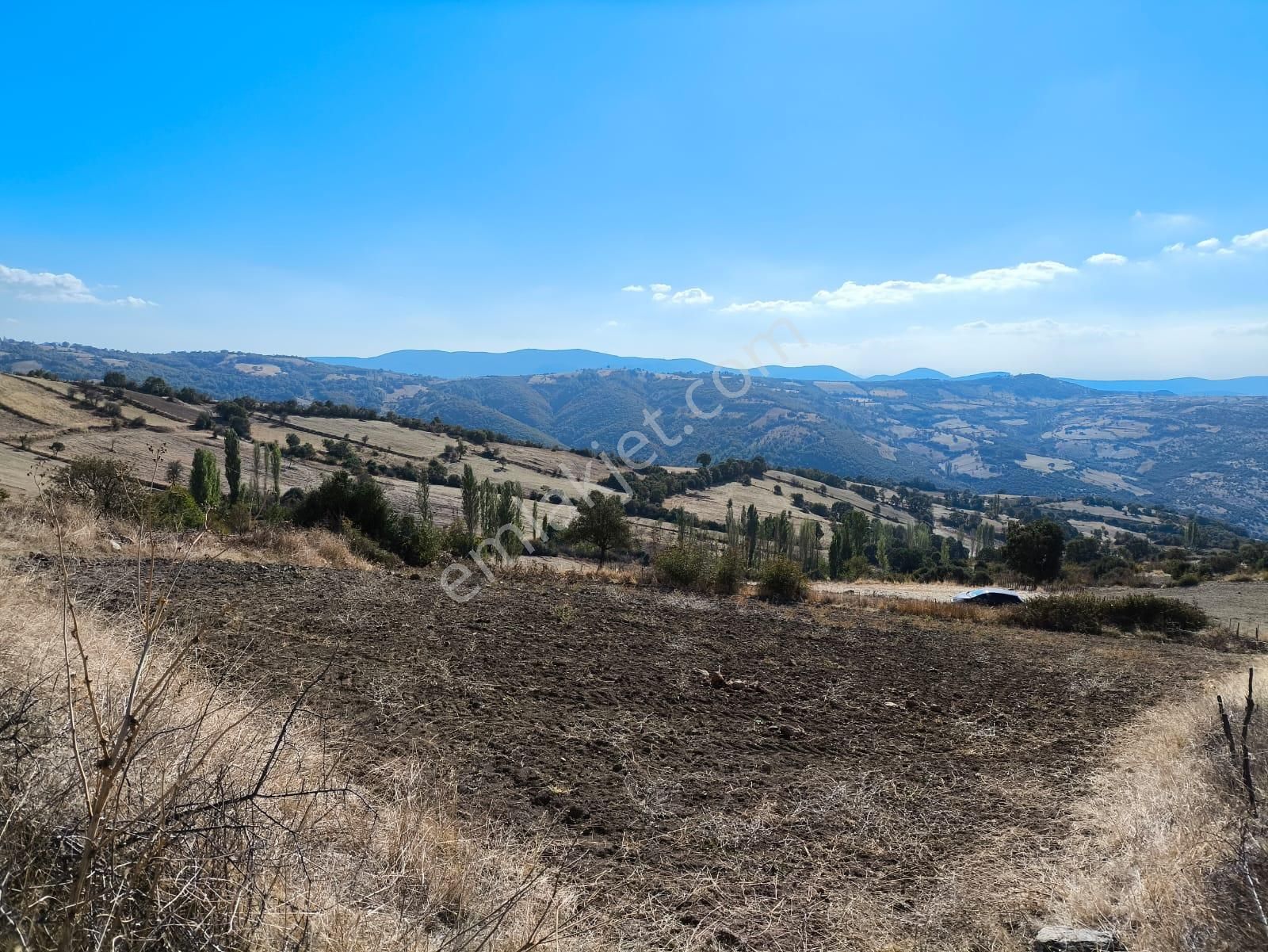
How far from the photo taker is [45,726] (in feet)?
9.73

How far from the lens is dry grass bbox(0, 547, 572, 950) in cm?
192

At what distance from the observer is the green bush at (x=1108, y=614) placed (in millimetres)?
17375

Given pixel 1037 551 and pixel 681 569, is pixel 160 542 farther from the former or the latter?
pixel 1037 551

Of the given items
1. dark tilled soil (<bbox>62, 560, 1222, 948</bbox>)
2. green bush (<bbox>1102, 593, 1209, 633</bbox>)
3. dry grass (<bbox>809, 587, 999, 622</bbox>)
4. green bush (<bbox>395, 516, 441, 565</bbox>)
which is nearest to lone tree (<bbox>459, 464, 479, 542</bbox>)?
green bush (<bbox>395, 516, 441, 565</bbox>)

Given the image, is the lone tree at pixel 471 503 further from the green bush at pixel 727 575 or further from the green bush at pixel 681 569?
the green bush at pixel 727 575

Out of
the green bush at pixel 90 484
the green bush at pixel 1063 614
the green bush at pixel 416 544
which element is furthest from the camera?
the green bush at pixel 416 544

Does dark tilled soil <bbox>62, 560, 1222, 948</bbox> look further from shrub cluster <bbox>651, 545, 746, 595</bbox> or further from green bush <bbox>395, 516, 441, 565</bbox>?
shrub cluster <bbox>651, 545, 746, 595</bbox>

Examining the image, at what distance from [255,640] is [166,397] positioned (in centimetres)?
8170

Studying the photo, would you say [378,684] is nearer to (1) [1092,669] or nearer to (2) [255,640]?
(2) [255,640]

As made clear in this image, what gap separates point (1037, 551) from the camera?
3158cm

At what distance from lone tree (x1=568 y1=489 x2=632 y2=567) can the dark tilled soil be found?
10.1m

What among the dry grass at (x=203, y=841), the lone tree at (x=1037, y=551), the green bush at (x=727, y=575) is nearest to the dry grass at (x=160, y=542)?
the dry grass at (x=203, y=841)

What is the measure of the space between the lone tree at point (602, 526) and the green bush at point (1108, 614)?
11857 millimetres

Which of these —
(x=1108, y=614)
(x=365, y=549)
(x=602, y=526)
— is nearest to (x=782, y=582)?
(x=602, y=526)
